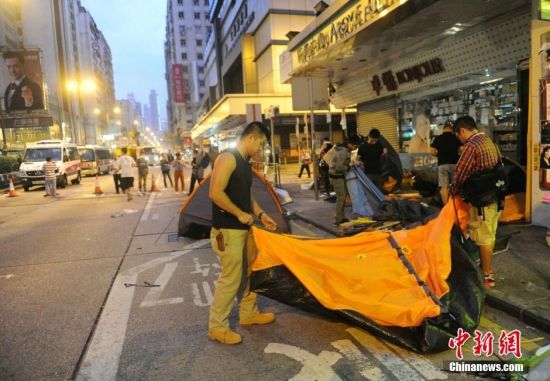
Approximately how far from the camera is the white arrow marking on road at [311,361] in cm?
316

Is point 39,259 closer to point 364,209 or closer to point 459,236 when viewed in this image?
point 364,209

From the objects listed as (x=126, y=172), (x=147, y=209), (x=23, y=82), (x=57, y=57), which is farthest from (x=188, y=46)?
(x=147, y=209)

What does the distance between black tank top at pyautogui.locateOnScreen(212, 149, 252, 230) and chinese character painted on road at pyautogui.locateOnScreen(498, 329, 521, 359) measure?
2.24 m

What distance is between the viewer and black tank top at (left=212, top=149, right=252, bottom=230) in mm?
3744

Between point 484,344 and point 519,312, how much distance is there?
819 mm

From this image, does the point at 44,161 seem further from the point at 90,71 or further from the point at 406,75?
the point at 90,71

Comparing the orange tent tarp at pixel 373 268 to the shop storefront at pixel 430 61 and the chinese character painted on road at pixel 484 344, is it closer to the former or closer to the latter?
the chinese character painted on road at pixel 484 344

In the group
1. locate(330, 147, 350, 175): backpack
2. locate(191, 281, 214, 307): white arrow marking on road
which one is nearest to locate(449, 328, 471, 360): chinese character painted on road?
locate(191, 281, 214, 307): white arrow marking on road

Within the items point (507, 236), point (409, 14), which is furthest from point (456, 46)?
point (507, 236)

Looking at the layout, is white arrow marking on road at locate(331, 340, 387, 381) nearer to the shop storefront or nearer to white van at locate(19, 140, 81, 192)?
the shop storefront

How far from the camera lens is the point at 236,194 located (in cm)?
379

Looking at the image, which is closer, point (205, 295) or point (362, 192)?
point (205, 295)

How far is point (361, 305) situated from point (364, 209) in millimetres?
4971

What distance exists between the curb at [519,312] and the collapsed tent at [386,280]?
1.80 feet
